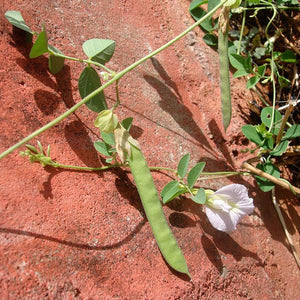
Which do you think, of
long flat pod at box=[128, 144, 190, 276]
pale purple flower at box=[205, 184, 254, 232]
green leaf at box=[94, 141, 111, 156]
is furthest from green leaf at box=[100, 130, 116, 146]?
pale purple flower at box=[205, 184, 254, 232]

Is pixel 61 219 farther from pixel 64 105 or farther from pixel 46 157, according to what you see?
pixel 64 105

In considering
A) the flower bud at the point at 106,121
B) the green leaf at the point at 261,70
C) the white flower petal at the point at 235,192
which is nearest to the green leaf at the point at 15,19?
the flower bud at the point at 106,121

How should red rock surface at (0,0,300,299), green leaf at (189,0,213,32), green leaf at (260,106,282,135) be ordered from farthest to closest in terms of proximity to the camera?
green leaf at (189,0,213,32) < green leaf at (260,106,282,135) < red rock surface at (0,0,300,299)

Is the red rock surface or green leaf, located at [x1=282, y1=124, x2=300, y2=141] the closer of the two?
the red rock surface

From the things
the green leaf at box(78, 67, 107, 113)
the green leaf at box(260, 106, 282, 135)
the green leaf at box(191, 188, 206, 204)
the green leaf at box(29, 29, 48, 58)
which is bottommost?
the green leaf at box(260, 106, 282, 135)

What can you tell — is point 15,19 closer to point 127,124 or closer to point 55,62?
point 55,62

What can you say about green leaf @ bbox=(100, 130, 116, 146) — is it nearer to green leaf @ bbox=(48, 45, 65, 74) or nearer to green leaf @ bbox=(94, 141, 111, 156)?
green leaf @ bbox=(94, 141, 111, 156)

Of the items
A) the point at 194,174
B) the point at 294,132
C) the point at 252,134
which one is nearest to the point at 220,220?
the point at 194,174
